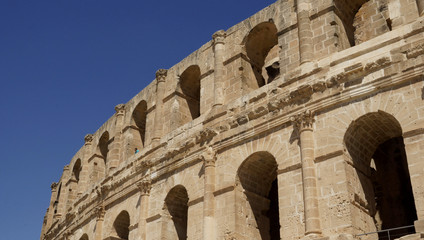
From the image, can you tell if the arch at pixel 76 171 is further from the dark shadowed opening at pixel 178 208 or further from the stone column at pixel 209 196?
the stone column at pixel 209 196

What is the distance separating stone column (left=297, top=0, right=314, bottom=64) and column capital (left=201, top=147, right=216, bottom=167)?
350cm

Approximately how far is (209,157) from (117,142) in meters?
7.07

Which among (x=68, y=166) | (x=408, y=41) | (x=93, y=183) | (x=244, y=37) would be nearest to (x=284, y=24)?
(x=244, y=37)

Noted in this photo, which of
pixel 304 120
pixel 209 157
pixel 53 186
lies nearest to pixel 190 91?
pixel 209 157

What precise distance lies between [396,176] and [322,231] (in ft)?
18.1

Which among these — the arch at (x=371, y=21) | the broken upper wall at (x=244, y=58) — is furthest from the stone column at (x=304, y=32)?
the arch at (x=371, y=21)

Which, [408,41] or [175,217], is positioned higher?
[408,41]

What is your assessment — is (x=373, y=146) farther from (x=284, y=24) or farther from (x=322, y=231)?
(x=284, y=24)

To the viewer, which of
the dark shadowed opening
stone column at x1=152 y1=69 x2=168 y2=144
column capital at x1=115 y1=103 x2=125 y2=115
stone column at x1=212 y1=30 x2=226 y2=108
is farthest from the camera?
column capital at x1=115 y1=103 x2=125 y2=115

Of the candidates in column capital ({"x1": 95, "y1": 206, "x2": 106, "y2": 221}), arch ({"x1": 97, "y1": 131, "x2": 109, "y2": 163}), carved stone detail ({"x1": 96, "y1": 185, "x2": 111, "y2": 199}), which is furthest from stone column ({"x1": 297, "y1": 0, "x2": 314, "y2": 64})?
arch ({"x1": 97, "y1": 131, "x2": 109, "y2": 163})

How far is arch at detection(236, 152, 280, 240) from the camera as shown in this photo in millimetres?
14695

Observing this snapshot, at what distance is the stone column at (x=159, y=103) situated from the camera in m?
18.9

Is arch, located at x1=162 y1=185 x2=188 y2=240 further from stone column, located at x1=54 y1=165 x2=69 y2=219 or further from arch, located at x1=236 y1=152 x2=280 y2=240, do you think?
stone column, located at x1=54 y1=165 x2=69 y2=219

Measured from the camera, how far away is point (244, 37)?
676 inches
